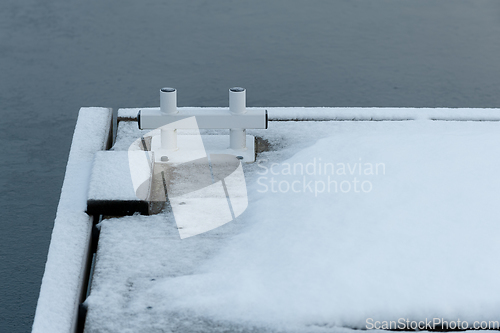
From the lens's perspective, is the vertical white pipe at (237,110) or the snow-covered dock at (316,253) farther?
the vertical white pipe at (237,110)

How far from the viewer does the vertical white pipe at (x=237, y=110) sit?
2.88 m

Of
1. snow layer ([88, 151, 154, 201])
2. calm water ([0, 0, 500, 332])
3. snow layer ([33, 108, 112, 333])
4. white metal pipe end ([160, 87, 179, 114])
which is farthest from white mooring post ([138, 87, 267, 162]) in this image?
calm water ([0, 0, 500, 332])

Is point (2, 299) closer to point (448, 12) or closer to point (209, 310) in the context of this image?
point (209, 310)

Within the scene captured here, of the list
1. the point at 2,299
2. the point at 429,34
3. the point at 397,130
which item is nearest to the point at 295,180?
the point at 397,130

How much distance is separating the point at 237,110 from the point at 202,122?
17cm

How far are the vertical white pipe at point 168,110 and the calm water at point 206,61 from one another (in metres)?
1.70

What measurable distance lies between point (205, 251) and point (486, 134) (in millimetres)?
1590

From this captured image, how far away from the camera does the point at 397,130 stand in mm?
3281

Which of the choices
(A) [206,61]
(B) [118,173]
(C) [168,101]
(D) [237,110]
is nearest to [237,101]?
(D) [237,110]

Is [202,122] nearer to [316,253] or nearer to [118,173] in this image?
[118,173]

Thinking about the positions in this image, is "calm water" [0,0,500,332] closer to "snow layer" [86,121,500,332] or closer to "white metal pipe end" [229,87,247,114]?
"white metal pipe end" [229,87,247,114]

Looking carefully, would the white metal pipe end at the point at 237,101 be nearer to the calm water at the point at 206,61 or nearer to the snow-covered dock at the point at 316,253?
the snow-covered dock at the point at 316,253

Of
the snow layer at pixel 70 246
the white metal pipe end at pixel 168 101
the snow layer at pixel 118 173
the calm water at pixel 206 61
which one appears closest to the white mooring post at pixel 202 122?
the white metal pipe end at pixel 168 101

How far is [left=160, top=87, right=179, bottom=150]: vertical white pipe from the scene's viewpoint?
2.87 meters
